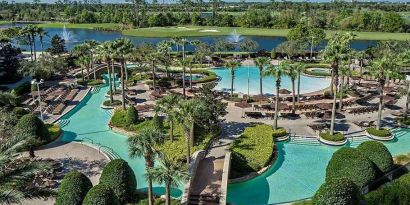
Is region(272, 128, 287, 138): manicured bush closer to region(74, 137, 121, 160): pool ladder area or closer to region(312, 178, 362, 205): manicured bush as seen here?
region(74, 137, 121, 160): pool ladder area

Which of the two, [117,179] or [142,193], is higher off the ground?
[117,179]

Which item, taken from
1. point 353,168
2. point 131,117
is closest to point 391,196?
point 353,168

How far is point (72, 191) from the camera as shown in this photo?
2289 cm

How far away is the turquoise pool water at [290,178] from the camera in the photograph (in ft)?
90.8

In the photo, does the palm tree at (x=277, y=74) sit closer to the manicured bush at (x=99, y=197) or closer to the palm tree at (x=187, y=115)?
the palm tree at (x=187, y=115)

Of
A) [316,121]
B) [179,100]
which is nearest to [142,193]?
[179,100]

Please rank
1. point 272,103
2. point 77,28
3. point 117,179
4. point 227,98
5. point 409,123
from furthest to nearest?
1. point 77,28
2. point 227,98
3. point 272,103
4. point 409,123
5. point 117,179

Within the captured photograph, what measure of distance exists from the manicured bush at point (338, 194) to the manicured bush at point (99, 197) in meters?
11.6

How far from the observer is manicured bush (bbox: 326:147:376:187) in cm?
2597

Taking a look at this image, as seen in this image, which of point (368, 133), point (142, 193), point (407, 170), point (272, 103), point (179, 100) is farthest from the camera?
point (272, 103)

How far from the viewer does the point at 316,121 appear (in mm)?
43219

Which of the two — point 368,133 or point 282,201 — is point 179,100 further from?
point 368,133

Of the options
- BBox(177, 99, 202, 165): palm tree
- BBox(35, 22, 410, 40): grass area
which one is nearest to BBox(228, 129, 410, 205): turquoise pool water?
BBox(177, 99, 202, 165): palm tree

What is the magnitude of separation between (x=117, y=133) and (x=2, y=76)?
32509mm
